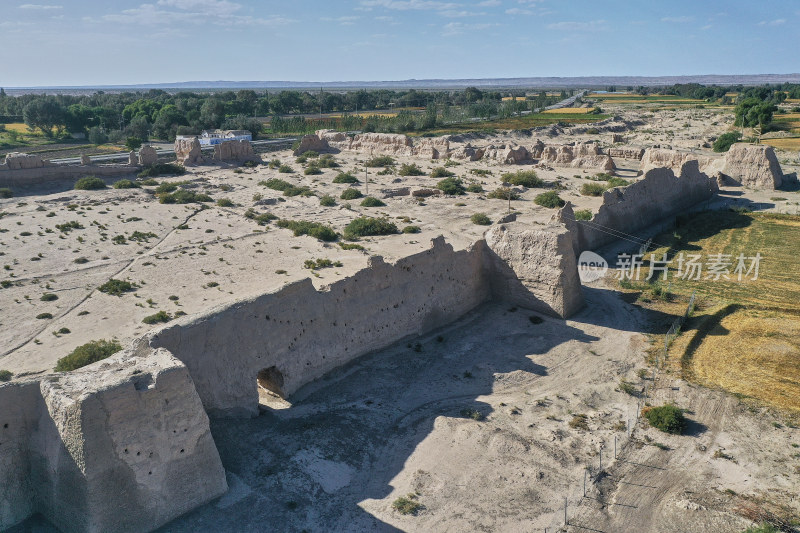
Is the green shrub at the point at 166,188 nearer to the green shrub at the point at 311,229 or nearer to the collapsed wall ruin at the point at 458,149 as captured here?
the green shrub at the point at 311,229

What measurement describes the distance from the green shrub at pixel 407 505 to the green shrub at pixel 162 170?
143ft

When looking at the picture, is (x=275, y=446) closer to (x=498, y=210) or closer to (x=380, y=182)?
(x=498, y=210)

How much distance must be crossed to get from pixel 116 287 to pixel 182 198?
670 inches

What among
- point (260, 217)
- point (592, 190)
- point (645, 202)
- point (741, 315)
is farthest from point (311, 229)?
point (741, 315)

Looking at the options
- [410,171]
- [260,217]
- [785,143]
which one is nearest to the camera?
[260,217]

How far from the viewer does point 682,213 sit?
118ft

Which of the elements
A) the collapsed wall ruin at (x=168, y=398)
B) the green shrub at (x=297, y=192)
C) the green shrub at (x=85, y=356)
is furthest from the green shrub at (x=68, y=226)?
the collapsed wall ruin at (x=168, y=398)

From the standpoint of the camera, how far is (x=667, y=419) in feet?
47.4

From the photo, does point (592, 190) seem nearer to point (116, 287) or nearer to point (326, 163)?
point (326, 163)

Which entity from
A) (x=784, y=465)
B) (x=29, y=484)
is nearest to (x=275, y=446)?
(x=29, y=484)

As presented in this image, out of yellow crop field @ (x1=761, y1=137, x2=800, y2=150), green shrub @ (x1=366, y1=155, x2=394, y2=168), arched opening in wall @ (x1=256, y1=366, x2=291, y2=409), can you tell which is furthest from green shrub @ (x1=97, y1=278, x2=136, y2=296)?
yellow crop field @ (x1=761, y1=137, x2=800, y2=150)

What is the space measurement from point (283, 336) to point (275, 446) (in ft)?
9.68

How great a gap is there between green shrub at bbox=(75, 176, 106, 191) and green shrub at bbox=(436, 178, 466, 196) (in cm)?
2597

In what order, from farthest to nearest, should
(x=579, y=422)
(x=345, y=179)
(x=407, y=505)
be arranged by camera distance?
(x=345, y=179) → (x=579, y=422) → (x=407, y=505)
